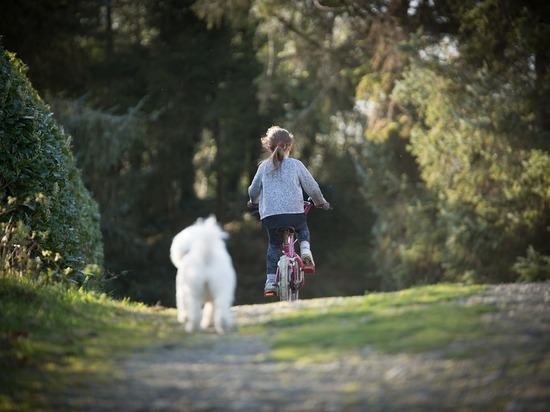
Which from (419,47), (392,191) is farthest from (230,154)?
(419,47)

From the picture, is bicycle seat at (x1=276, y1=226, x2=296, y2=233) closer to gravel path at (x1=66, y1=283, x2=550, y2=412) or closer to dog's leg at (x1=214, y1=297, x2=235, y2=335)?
dog's leg at (x1=214, y1=297, x2=235, y2=335)

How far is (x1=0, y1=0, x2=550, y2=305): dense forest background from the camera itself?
16.7 m

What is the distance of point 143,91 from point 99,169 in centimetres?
614

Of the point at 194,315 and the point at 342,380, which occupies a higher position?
the point at 194,315

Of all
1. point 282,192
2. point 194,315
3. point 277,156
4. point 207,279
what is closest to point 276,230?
point 282,192

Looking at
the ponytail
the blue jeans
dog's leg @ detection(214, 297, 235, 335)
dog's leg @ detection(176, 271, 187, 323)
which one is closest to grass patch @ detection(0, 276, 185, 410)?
dog's leg @ detection(176, 271, 187, 323)

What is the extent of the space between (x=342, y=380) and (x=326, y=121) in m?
21.0

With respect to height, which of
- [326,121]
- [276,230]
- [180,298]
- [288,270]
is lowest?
[180,298]

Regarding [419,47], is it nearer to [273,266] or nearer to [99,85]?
[273,266]

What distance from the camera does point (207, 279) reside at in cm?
631

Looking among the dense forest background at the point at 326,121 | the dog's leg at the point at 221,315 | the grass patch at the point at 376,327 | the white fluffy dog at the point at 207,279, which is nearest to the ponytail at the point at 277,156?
the grass patch at the point at 376,327

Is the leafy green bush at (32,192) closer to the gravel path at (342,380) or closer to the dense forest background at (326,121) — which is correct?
the dense forest background at (326,121)

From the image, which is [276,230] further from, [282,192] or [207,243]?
[207,243]

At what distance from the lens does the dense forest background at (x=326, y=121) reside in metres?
16.7
